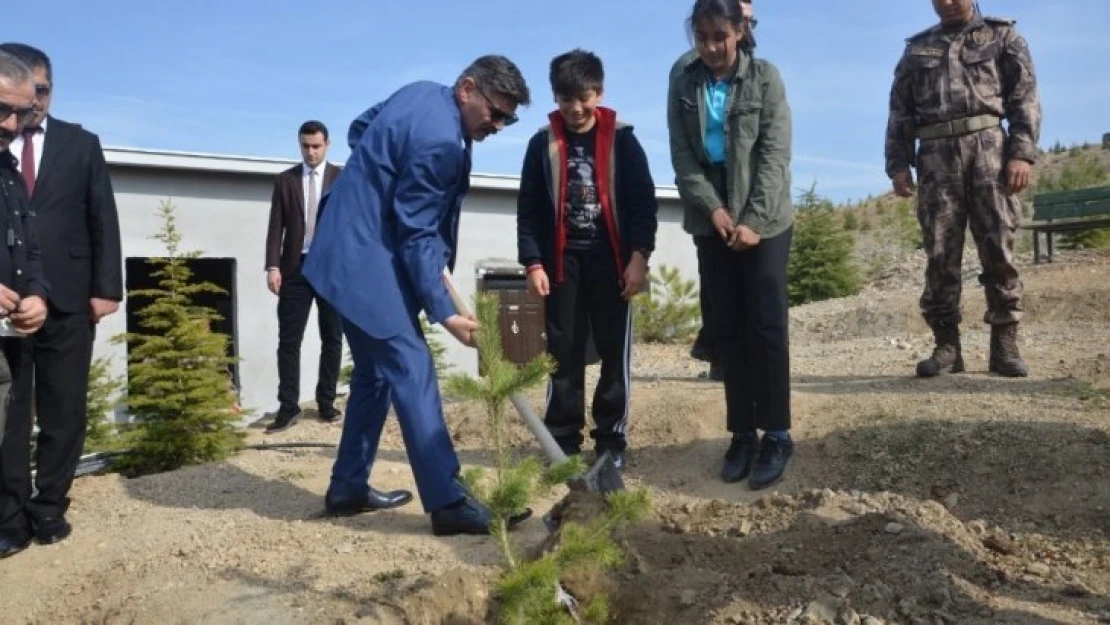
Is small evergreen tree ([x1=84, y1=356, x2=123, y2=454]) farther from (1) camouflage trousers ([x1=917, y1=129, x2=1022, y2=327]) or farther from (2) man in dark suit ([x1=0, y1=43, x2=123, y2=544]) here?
(1) camouflage trousers ([x1=917, y1=129, x2=1022, y2=327])

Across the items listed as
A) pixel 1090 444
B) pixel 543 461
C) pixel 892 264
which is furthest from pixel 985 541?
pixel 892 264

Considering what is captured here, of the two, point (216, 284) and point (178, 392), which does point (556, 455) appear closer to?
point (178, 392)

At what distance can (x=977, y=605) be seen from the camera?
3.29m

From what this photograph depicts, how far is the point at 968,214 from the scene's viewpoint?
20.4ft

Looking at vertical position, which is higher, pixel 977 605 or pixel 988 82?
→ pixel 988 82

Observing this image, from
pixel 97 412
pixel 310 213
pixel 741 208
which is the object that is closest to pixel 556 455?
pixel 741 208

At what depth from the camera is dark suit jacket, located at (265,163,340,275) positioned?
7.80 metres

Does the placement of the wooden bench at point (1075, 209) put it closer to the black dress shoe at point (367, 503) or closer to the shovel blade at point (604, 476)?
the shovel blade at point (604, 476)

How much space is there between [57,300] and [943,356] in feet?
15.7

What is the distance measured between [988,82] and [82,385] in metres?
4.93

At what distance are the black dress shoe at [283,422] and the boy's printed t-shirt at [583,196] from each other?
11.2 feet

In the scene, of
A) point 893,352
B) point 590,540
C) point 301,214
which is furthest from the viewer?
point 893,352

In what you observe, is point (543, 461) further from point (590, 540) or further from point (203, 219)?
point (203, 219)

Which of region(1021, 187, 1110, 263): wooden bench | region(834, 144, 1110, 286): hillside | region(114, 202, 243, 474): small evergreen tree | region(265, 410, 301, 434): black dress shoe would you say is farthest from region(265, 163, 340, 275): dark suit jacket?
region(1021, 187, 1110, 263): wooden bench
